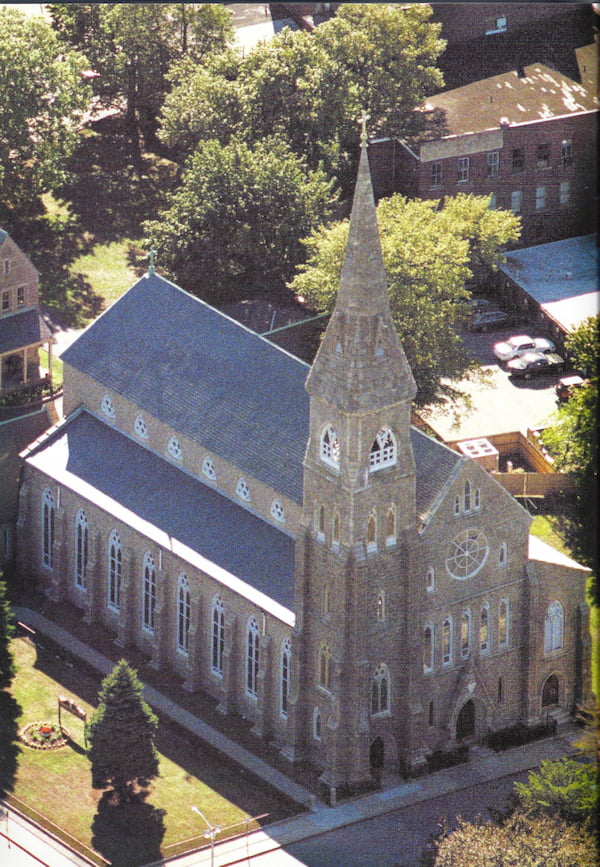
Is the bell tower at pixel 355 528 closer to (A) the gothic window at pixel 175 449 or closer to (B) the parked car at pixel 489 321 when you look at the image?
(A) the gothic window at pixel 175 449

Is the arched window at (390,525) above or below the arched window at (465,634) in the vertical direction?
above

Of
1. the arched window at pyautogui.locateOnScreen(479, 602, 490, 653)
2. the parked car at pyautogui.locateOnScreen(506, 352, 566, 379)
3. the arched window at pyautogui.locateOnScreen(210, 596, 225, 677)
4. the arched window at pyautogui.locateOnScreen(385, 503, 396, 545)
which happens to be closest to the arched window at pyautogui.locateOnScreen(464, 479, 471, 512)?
the arched window at pyautogui.locateOnScreen(385, 503, 396, 545)

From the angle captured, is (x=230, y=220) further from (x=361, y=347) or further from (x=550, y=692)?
(x=361, y=347)

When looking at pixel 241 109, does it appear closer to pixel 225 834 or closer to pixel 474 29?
pixel 474 29

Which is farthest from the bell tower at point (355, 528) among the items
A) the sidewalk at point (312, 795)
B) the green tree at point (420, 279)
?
the green tree at point (420, 279)

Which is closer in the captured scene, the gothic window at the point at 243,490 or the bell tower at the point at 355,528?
the bell tower at the point at 355,528

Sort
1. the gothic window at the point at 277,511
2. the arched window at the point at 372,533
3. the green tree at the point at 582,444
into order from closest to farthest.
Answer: the arched window at the point at 372,533 < the gothic window at the point at 277,511 < the green tree at the point at 582,444

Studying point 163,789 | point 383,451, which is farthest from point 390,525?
point 163,789
